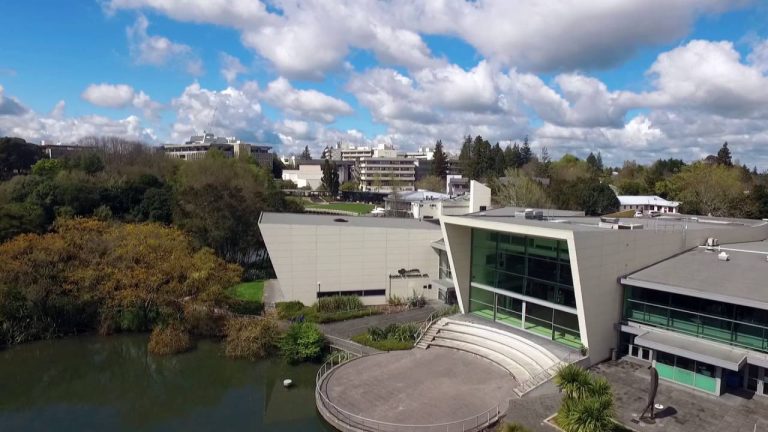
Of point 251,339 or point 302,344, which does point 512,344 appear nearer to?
point 302,344

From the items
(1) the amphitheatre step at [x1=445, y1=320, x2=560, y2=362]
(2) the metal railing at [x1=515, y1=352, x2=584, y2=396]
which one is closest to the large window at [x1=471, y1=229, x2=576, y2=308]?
(1) the amphitheatre step at [x1=445, y1=320, x2=560, y2=362]

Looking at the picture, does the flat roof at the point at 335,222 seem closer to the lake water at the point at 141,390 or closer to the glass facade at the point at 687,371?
the lake water at the point at 141,390

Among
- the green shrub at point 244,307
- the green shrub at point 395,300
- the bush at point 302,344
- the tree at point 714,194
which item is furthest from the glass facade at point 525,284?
the tree at point 714,194

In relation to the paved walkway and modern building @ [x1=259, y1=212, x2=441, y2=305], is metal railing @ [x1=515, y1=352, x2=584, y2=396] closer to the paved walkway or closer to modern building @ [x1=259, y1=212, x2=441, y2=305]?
the paved walkway

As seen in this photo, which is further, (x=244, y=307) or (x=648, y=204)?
(x=648, y=204)

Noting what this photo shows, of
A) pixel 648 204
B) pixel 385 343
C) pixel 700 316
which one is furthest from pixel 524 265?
pixel 648 204

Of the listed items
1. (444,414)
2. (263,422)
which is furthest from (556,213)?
(263,422)

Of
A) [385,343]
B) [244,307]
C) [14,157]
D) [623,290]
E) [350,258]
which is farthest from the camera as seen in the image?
[14,157]
